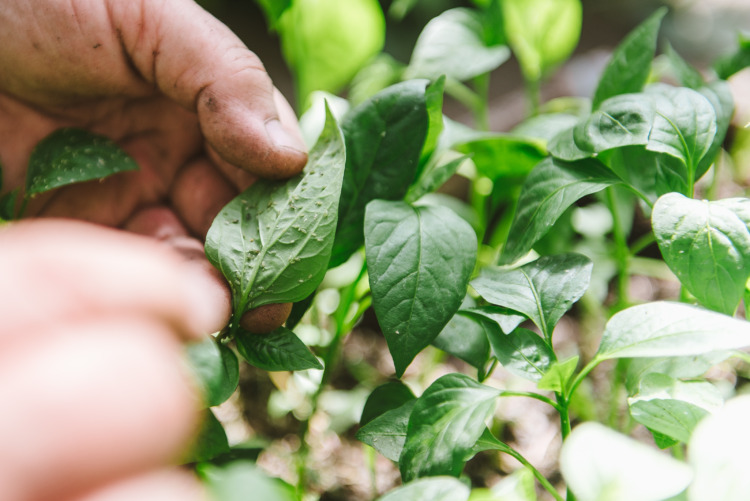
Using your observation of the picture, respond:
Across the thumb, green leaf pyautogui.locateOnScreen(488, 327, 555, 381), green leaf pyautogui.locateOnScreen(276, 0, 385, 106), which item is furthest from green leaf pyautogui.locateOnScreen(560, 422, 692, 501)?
green leaf pyautogui.locateOnScreen(276, 0, 385, 106)

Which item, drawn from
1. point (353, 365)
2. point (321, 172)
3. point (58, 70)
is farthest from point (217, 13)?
point (321, 172)

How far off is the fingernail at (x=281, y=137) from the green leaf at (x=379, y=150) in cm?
5

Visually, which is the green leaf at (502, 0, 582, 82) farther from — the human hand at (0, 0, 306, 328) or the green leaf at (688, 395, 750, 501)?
the green leaf at (688, 395, 750, 501)

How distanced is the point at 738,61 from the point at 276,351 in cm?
63

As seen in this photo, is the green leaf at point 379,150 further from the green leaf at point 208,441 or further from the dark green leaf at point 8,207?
the dark green leaf at point 8,207

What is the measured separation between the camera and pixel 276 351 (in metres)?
0.44

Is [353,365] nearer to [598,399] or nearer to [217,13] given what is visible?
[598,399]

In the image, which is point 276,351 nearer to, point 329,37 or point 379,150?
point 379,150

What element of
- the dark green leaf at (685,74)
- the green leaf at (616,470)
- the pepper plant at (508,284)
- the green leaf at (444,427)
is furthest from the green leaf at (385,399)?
the dark green leaf at (685,74)

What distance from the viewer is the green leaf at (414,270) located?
407mm

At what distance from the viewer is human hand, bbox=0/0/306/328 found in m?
0.53

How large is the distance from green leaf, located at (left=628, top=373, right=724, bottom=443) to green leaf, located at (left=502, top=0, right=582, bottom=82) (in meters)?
0.58

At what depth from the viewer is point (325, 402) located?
0.79m

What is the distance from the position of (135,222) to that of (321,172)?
32cm
